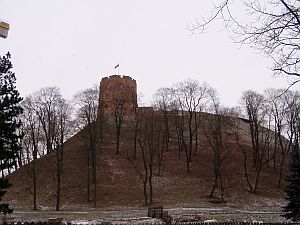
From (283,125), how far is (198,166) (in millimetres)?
11225

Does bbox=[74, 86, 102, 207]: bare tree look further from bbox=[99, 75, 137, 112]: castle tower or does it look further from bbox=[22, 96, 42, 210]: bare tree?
bbox=[99, 75, 137, 112]: castle tower

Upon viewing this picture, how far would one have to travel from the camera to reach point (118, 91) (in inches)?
2682

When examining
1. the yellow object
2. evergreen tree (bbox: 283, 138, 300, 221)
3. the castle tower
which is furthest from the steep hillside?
the yellow object

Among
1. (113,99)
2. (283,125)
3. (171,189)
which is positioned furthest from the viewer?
(113,99)

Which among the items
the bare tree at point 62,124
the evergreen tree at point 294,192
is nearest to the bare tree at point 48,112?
the bare tree at point 62,124

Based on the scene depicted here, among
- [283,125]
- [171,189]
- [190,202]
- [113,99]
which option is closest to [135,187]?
[171,189]

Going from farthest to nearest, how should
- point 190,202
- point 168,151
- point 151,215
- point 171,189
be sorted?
1. point 168,151
2. point 171,189
3. point 190,202
4. point 151,215

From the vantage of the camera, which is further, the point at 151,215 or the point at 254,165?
the point at 254,165

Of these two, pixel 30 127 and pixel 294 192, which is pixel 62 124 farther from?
pixel 294 192

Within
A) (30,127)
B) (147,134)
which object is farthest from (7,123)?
(147,134)

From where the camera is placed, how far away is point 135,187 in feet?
146

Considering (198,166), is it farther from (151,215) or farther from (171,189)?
(151,215)

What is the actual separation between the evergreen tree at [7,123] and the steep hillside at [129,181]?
18.3 m

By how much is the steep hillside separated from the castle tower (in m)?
9.31
